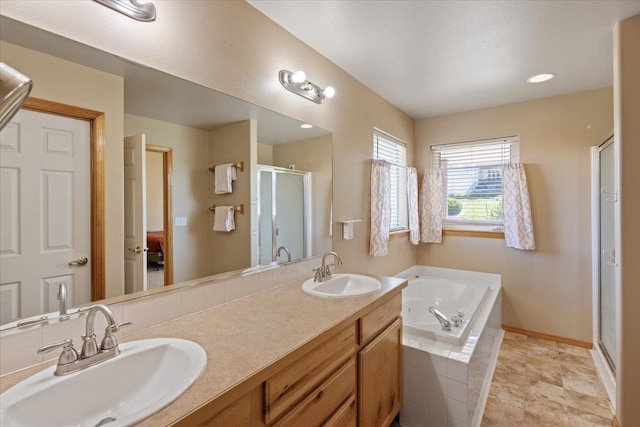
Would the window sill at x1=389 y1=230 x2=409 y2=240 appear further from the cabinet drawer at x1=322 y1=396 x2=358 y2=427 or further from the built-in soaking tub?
the cabinet drawer at x1=322 y1=396 x2=358 y2=427

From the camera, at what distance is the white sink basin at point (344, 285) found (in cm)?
182

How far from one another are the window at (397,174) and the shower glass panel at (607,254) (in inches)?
66.5

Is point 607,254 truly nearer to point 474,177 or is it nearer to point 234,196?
point 474,177

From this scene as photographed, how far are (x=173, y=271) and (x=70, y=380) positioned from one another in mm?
573

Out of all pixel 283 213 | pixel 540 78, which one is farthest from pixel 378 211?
pixel 540 78

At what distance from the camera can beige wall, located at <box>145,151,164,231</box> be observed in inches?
49.9

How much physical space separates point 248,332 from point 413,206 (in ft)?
8.91

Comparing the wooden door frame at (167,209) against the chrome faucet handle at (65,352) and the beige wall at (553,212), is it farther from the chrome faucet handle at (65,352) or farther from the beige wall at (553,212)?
the beige wall at (553,212)

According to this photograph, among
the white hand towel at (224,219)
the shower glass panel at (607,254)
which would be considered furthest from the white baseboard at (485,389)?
the white hand towel at (224,219)

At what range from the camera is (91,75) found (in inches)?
42.8

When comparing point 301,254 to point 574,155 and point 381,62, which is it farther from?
point 574,155

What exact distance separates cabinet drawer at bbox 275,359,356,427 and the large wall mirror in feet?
2.39

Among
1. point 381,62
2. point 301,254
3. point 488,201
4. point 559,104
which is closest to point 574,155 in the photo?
point 559,104

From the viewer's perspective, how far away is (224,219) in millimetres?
1590
